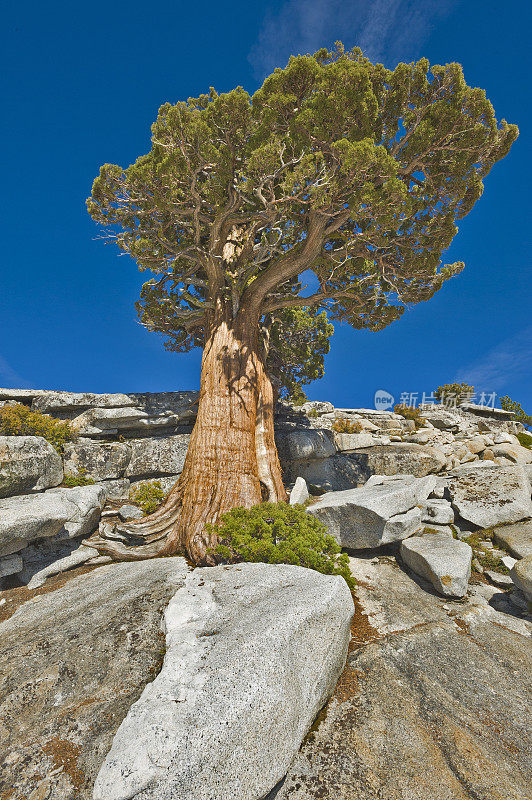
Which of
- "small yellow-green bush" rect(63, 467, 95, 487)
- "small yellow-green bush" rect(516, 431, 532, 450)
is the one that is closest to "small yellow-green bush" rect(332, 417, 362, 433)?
"small yellow-green bush" rect(516, 431, 532, 450)

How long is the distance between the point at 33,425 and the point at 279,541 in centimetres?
1107

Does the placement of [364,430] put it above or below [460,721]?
above

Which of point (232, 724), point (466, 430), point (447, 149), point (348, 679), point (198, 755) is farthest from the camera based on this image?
point (466, 430)

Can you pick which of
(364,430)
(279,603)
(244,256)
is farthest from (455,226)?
(279,603)

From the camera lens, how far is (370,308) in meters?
14.2

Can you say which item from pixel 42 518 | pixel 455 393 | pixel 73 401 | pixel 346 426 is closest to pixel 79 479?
pixel 73 401

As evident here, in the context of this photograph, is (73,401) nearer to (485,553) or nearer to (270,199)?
(270,199)

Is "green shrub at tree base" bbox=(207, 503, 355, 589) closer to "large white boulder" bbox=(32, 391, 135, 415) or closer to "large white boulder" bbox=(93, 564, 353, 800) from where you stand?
"large white boulder" bbox=(93, 564, 353, 800)

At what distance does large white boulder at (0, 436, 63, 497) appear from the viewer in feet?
31.9

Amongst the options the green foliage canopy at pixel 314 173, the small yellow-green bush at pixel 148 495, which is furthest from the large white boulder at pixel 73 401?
the green foliage canopy at pixel 314 173

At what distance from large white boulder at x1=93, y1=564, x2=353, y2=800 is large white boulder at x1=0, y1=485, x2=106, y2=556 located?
485 centimetres

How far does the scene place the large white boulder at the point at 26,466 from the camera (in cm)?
973

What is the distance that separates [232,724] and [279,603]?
162cm

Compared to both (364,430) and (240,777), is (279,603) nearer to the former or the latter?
(240,777)
